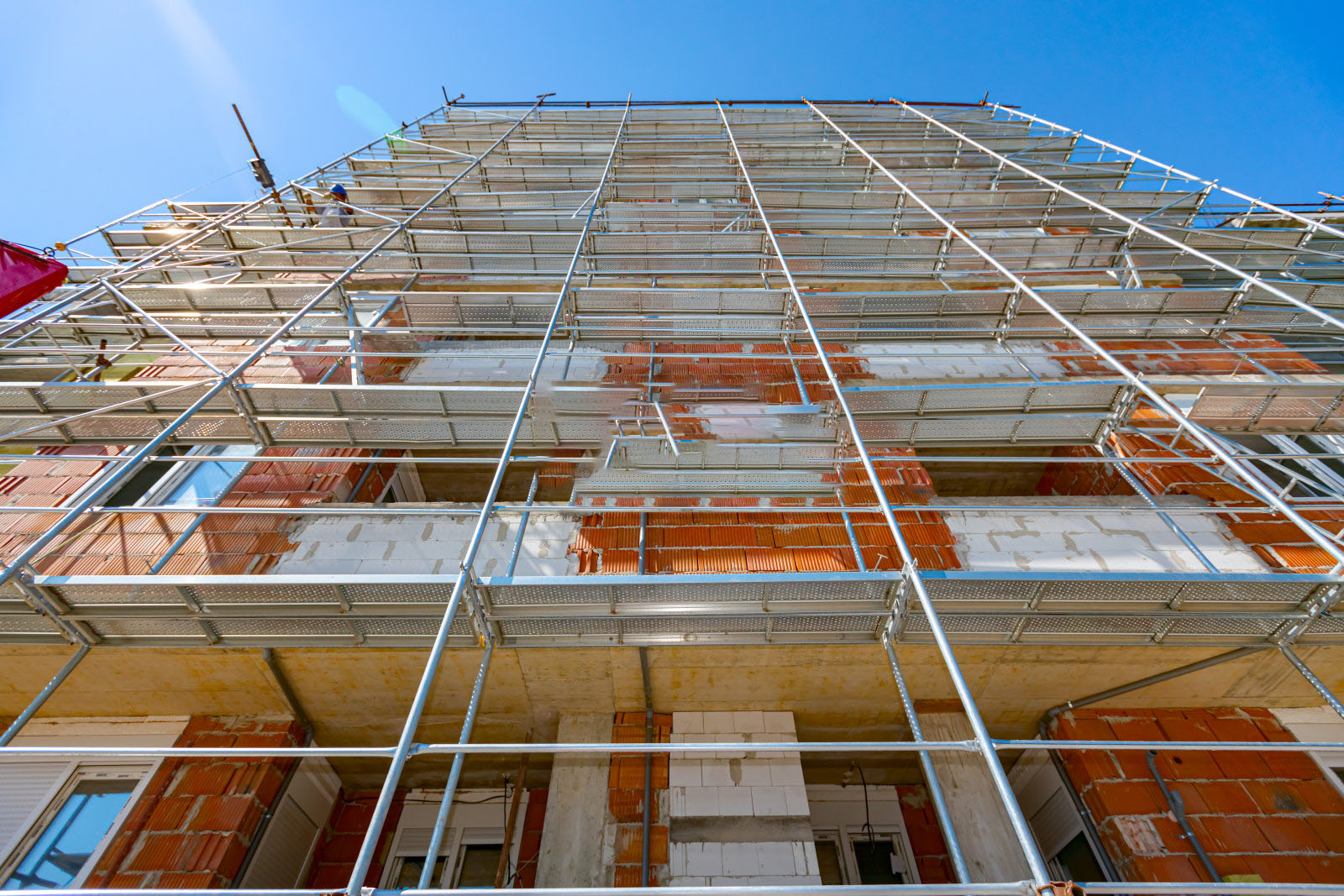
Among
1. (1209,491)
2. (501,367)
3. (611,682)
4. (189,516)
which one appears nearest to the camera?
(611,682)

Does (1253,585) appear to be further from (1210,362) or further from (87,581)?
(87,581)

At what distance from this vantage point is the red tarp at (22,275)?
521 cm

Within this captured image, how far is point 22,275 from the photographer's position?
213 inches

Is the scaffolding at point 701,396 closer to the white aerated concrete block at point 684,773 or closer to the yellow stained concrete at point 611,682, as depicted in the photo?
the yellow stained concrete at point 611,682

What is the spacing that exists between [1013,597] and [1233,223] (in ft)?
44.0

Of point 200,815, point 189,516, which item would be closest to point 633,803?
point 200,815

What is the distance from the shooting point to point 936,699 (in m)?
5.27

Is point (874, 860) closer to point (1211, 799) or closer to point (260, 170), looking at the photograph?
point (1211, 799)

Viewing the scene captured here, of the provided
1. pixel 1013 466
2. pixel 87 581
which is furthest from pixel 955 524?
pixel 87 581

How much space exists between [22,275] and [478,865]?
7932 mm

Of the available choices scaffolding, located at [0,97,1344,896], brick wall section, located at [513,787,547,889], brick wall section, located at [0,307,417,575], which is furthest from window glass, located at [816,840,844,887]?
brick wall section, located at [0,307,417,575]

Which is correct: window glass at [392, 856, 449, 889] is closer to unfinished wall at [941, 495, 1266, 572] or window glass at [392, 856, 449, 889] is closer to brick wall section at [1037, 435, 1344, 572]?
unfinished wall at [941, 495, 1266, 572]

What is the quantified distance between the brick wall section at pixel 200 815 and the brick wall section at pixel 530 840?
240 centimetres

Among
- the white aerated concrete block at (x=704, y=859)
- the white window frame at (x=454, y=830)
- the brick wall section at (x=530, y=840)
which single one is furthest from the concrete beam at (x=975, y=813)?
the white window frame at (x=454, y=830)
